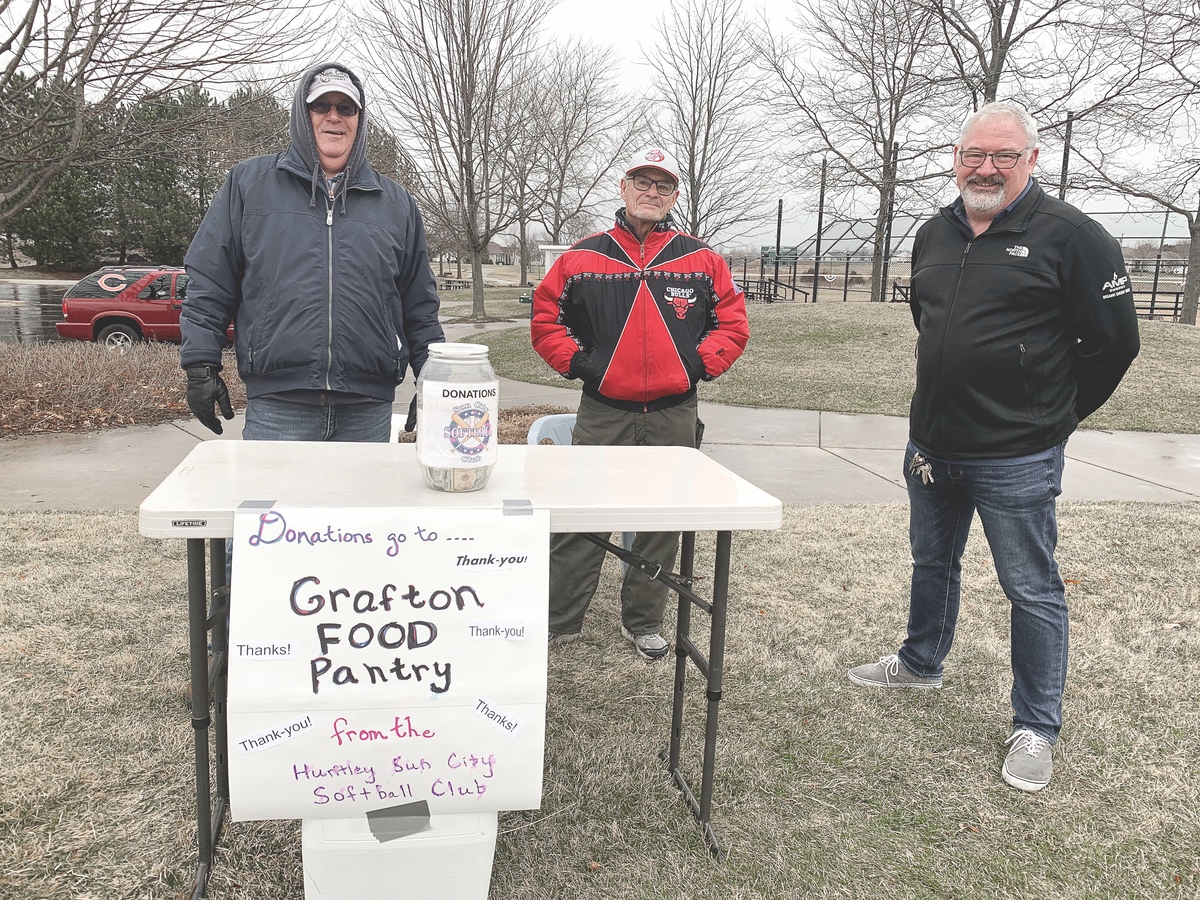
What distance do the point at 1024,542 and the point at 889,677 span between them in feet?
2.95

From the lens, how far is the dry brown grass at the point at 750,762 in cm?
218

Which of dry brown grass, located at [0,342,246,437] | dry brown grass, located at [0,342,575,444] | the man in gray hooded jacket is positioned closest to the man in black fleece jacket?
the man in gray hooded jacket

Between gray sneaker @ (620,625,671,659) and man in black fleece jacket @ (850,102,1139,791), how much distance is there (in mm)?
1298

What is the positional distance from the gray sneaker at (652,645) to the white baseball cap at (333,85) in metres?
2.26

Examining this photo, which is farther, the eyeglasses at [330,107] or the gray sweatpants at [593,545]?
the gray sweatpants at [593,545]

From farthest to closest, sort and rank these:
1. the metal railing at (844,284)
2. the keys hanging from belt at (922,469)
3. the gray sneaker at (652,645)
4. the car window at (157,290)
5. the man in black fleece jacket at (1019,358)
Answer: the metal railing at (844,284) < the car window at (157,290) < the gray sneaker at (652,645) < the keys hanging from belt at (922,469) < the man in black fleece jacket at (1019,358)

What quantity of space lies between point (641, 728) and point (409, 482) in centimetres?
141

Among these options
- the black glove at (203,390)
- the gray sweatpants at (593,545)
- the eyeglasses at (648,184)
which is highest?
the eyeglasses at (648,184)

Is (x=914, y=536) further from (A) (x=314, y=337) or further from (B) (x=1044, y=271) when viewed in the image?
(A) (x=314, y=337)

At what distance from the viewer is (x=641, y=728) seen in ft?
9.61

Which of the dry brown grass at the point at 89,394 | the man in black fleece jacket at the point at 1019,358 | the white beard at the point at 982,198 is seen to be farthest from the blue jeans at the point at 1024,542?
the dry brown grass at the point at 89,394

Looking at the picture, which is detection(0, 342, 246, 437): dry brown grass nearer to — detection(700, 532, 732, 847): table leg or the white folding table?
the white folding table

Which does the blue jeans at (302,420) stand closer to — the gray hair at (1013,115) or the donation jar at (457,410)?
the donation jar at (457,410)

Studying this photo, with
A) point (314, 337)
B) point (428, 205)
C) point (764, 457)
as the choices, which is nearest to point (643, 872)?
point (314, 337)
